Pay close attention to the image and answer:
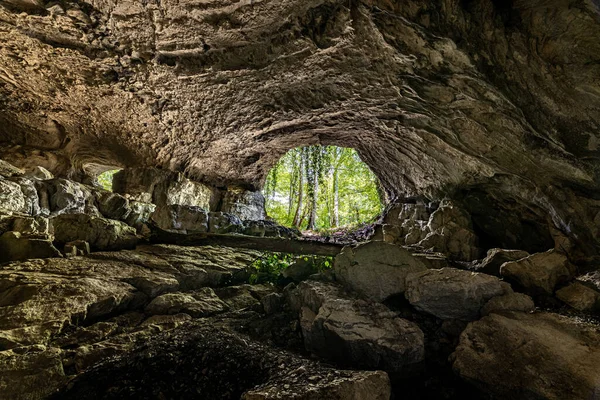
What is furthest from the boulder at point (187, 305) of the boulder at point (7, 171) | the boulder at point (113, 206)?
the boulder at point (7, 171)

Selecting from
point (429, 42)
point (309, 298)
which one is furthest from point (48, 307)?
point (429, 42)

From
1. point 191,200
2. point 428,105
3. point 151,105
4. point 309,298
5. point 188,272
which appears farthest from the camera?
point 191,200

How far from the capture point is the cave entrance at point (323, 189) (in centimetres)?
1767

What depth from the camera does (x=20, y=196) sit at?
5258 mm

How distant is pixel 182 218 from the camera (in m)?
8.80

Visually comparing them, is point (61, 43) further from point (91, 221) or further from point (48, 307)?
point (48, 307)

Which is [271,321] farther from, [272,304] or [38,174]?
[38,174]

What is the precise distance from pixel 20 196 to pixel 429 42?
8320 millimetres

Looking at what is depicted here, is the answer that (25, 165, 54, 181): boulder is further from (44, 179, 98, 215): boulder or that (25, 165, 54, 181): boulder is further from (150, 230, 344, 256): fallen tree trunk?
(150, 230, 344, 256): fallen tree trunk

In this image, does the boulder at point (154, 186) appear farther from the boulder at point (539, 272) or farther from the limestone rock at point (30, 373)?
the boulder at point (539, 272)

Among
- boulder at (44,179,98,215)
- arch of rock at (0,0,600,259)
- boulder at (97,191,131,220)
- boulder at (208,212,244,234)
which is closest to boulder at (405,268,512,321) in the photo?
arch of rock at (0,0,600,259)

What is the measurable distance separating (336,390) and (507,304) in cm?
276

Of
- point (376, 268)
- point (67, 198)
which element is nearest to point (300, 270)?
point (376, 268)

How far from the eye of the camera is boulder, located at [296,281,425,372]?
2.87 metres
